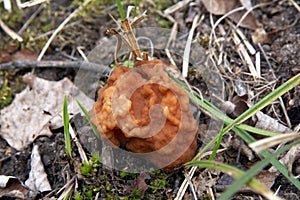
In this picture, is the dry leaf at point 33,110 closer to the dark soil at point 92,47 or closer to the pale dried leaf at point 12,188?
the dark soil at point 92,47

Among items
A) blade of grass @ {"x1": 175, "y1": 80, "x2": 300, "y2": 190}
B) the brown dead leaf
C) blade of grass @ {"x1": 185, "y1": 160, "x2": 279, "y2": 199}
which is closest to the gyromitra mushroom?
blade of grass @ {"x1": 175, "y1": 80, "x2": 300, "y2": 190}

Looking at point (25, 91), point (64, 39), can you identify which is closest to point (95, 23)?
point (64, 39)

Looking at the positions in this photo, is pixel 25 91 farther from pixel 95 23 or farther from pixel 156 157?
pixel 156 157

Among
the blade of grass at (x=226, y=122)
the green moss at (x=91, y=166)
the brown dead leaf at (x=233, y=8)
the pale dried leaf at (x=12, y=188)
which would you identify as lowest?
the pale dried leaf at (x=12, y=188)

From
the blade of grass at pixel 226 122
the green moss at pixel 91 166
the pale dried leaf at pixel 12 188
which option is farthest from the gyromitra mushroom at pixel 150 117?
the pale dried leaf at pixel 12 188

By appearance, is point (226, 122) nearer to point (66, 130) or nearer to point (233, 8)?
point (66, 130)

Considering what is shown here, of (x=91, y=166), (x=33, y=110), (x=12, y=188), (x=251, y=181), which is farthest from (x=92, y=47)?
(x=251, y=181)
